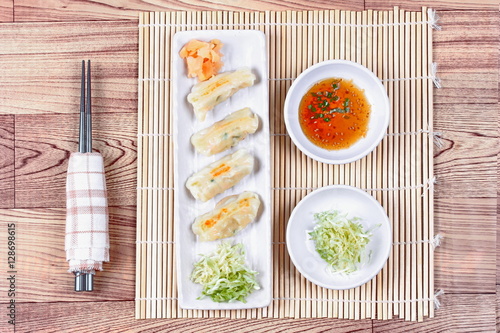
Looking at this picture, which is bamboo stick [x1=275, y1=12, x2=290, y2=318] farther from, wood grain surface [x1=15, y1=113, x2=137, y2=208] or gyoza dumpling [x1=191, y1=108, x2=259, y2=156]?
wood grain surface [x1=15, y1=113, x2=137, y2=208]

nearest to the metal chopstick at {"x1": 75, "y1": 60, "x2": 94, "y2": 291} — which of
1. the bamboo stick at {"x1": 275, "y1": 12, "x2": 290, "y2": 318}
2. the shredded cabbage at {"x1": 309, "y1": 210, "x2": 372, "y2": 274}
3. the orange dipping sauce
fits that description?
the bamboo stick at {"x1": 275, "y1": 12, "x2": 290, "y2": 318}

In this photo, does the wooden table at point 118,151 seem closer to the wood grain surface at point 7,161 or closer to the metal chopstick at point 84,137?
the wood grain surface at point 7,161

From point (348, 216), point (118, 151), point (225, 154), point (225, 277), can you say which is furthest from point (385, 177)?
point (118, 151)

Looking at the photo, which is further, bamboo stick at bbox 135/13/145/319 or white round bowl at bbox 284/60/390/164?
bamboo stick at bbox 135/13/145/319

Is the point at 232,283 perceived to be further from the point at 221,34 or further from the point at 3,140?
the point at 3,140

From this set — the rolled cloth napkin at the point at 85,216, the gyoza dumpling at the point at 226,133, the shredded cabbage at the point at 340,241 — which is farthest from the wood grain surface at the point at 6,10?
the shredded cabbage at the point at 340,241

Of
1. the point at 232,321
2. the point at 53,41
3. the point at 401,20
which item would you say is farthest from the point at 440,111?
the point at 53,41

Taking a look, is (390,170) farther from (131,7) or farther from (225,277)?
(131,7)
